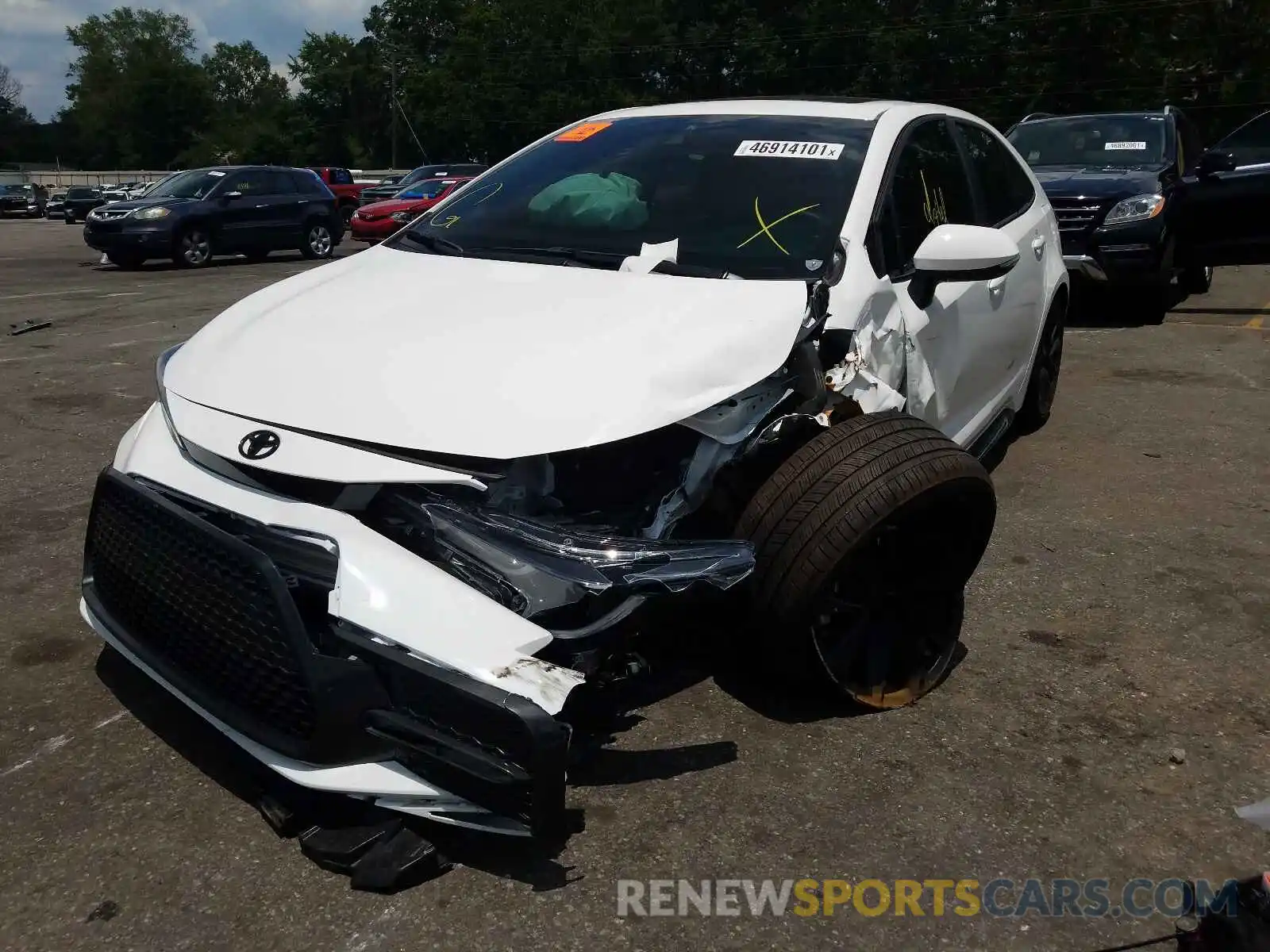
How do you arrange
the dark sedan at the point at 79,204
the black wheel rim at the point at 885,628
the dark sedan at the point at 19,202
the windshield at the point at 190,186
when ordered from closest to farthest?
the black wheel rim at the point at 885,628
the windshield at the point at 190,186
the dark sedan at the point at 79,204
the dark sedan at the point at 19,202

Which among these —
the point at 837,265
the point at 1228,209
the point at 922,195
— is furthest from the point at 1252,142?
the point at 837,265

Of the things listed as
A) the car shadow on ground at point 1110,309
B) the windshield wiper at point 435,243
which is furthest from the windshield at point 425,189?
the windshield wiper at point 435,243

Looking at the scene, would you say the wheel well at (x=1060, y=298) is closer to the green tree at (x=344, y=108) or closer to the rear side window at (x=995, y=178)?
the rear side window at (x=995, y=178)

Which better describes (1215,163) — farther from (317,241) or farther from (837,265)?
(317,241)

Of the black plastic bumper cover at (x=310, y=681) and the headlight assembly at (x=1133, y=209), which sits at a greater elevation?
the black plastic bumper cover at (x=310, y=681)

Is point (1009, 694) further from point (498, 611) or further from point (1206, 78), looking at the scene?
point (1206, 78)

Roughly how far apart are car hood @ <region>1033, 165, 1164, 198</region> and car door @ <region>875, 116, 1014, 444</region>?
16.2 feet

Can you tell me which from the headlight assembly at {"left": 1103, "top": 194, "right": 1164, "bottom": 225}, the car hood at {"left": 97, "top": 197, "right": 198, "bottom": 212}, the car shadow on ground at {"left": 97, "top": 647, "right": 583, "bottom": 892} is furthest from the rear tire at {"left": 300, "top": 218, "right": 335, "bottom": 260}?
the car shadow on ground at {"left": 97, "top": 647, "right": 583, "bottom": 892}

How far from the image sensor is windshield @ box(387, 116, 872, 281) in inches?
126

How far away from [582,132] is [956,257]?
5.25 ft

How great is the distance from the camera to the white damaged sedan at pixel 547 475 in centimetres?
212

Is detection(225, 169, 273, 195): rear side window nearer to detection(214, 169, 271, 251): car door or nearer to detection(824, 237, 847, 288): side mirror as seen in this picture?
detection(214, 169, 271, 251): car door

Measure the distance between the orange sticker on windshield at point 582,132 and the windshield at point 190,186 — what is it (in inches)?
549

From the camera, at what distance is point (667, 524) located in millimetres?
2574
